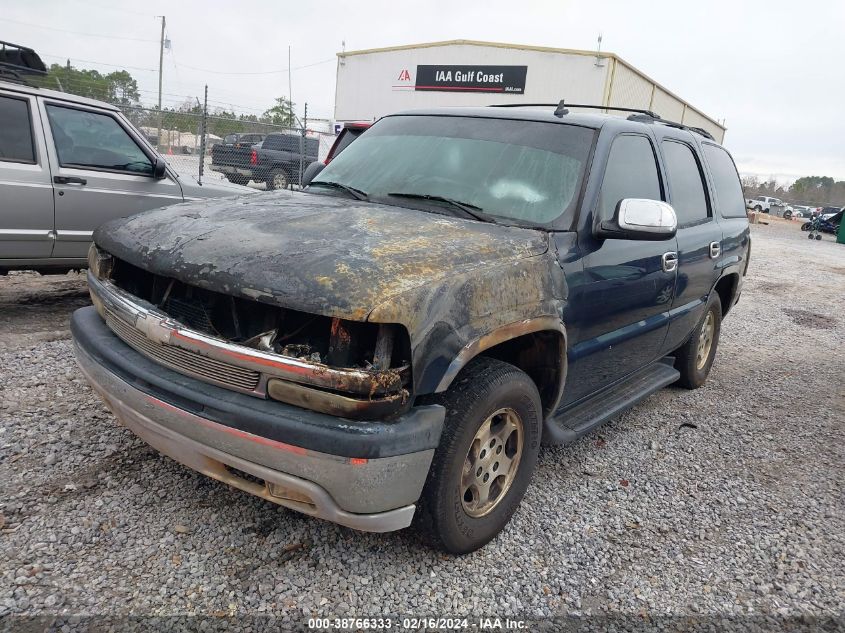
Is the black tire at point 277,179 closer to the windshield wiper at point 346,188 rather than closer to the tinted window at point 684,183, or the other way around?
the windshield wiper at point 346,188

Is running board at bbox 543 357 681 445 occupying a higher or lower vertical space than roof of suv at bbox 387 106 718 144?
lower

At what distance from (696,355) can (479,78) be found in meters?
19.3

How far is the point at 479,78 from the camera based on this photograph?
22.1m

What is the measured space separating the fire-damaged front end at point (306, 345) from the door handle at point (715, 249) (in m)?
2.32

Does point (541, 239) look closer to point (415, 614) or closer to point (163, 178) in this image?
point (415, 614)

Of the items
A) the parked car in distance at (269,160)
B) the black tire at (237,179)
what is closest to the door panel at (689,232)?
the black tire at (237,179)

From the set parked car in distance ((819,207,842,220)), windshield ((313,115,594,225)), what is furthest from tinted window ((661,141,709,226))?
parked car in distance ((819,207,842,220))

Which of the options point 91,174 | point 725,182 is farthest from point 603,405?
point 91,174

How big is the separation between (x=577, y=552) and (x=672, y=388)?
110 inches

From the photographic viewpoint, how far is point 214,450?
216 centimetres

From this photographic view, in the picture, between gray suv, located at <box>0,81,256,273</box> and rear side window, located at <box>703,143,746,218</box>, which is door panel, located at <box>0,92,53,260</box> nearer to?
gray suv, located at <box>0,81,256,273</box>

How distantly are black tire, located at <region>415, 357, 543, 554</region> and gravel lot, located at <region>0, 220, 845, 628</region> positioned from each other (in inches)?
6.2

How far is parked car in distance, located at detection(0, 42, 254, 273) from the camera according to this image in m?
4.88

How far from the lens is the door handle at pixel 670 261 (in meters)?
3.66
